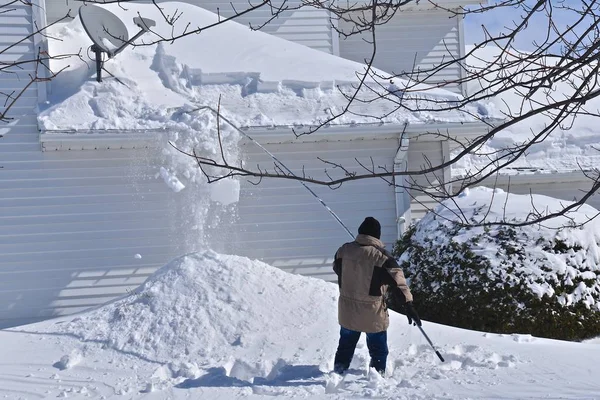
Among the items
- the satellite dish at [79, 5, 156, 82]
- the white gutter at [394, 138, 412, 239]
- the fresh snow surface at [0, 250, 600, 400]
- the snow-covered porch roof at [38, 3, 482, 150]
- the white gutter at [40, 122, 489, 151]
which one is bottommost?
the fresh snow surface at [0, 250, 600, 400]

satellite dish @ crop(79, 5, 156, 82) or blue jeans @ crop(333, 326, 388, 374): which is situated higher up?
satellite dish @ crop(79, 5, 156, 82)

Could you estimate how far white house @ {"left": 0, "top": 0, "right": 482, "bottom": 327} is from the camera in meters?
11.6

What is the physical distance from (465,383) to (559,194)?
9.92 meters

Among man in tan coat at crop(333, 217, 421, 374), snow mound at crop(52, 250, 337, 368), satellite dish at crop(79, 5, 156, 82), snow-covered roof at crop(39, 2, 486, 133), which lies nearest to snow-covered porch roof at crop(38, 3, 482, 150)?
snow-covered roof at crop(39, 2, 486, 133)

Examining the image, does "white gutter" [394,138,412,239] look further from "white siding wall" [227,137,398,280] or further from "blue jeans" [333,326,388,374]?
"blue jeans" [333,326,388,374]

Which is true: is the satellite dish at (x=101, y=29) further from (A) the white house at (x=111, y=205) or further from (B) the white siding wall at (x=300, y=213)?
(B) the white siding wall at (x=300, y=213)

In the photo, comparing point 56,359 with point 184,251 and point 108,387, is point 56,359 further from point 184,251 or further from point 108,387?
point 184,251

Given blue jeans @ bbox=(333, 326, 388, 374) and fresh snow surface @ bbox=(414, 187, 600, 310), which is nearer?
blue jeans @ bbox=(333, 326, 388, 374)

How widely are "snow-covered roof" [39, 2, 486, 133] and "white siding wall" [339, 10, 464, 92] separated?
3737 millimetres

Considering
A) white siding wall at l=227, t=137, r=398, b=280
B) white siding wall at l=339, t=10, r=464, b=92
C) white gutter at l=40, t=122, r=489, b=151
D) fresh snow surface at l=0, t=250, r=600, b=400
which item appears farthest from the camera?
white siding wall at l=339, t=10, r=464, b=92

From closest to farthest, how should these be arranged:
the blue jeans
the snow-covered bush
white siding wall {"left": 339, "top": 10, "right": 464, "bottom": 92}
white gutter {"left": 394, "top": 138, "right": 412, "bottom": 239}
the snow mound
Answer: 1. the blue jeans
2. the snow mound
3. the snow-covered bush
4. white gutter {"left": 394, "top": 138, "right": 412, "bottom": 239}
5. white siding wall {"left": 339, "top": 10, "right": 464, "bottom": 92}

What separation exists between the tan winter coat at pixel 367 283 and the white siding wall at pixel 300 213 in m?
4.98

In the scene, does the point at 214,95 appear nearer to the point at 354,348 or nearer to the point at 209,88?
the point at 209,88

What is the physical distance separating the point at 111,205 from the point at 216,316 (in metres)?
3.79
